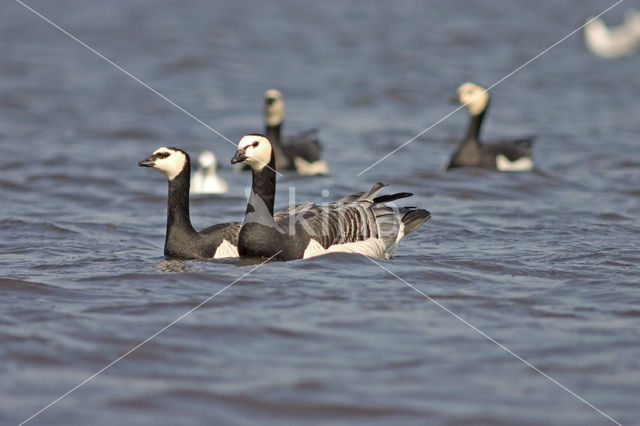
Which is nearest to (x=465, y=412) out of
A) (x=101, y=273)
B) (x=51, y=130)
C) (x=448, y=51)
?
(x=101, y=273)

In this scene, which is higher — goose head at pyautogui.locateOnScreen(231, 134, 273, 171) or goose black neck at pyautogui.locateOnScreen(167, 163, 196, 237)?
goose head at pyautogui.locateOnScreen(231, 134, 273, 171)

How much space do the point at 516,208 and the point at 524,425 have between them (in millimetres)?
7601

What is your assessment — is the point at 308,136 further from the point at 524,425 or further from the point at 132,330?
the point at 524,425

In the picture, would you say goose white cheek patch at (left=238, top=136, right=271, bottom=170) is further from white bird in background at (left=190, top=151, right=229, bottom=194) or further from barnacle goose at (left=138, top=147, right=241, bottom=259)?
white bird in background at (left=190, top=151, right=229, bottom=194)

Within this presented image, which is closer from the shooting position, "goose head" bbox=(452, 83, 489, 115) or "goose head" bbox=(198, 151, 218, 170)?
"goose head" bbox=(198, 151, 218, 170)

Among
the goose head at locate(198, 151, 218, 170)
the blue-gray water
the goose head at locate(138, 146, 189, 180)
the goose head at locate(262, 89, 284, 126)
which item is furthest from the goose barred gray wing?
the goose head at locate(262, 89, 284, 126)

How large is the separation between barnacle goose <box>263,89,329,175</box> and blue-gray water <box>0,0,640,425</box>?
283mm

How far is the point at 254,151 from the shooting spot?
29.5 ft

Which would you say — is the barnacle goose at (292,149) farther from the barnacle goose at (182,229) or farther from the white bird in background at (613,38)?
the white bird in background at (613,38)

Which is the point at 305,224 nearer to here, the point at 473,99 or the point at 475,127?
the point at 475,127

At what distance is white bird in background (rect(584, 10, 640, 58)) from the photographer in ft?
84.0

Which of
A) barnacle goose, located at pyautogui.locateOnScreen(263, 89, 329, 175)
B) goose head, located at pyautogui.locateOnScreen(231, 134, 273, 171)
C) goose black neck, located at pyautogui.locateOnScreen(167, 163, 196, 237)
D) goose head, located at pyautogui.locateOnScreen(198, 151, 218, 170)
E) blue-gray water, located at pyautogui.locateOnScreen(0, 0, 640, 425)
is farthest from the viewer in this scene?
barnacle goose, located at pyautogui.locateOnScreen(263, 89, 329, 175)

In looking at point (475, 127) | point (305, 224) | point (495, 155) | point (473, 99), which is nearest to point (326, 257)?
point (305, 224)

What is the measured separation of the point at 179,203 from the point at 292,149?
582 cm
